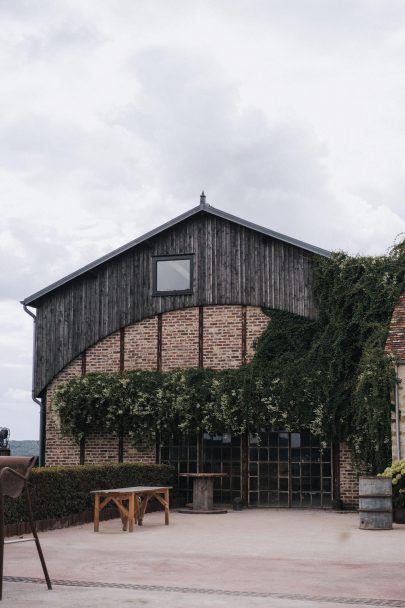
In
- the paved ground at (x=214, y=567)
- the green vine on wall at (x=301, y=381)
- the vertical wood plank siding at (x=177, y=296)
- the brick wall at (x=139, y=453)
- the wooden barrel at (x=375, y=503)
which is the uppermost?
the vertical wood plank siding at (x=177, y=296)

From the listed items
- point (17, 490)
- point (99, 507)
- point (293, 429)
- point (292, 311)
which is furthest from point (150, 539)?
point (292, 311)

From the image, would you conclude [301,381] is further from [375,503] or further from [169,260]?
[375,503]

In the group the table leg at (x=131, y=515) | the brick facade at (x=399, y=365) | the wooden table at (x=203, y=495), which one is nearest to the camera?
the table leg at (x=131, y=515)

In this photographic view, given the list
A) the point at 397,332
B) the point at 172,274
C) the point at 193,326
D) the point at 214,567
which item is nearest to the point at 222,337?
the point at 193,326

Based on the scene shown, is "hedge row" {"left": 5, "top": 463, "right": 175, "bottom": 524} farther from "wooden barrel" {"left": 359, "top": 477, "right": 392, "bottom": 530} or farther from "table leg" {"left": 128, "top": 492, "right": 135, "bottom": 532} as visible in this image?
"wooden barrel" {"left": 359, "top": 477, "right": 392, "bottom": 530}

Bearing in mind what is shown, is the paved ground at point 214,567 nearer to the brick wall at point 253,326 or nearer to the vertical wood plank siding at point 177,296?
the brick wall at point 253,326

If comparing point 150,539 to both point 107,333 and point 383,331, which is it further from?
point 107,333

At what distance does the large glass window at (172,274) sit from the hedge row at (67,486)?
17.1 feet

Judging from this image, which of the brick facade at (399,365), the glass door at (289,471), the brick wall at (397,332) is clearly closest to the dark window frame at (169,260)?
the glass door at (289,471)

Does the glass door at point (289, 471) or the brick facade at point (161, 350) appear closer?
the glass door at point (289, 471)

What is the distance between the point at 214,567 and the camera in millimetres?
10586

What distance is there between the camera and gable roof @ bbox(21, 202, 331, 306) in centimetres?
2230

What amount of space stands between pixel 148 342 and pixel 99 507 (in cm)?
822

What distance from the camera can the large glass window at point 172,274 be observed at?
23359 millimetres
